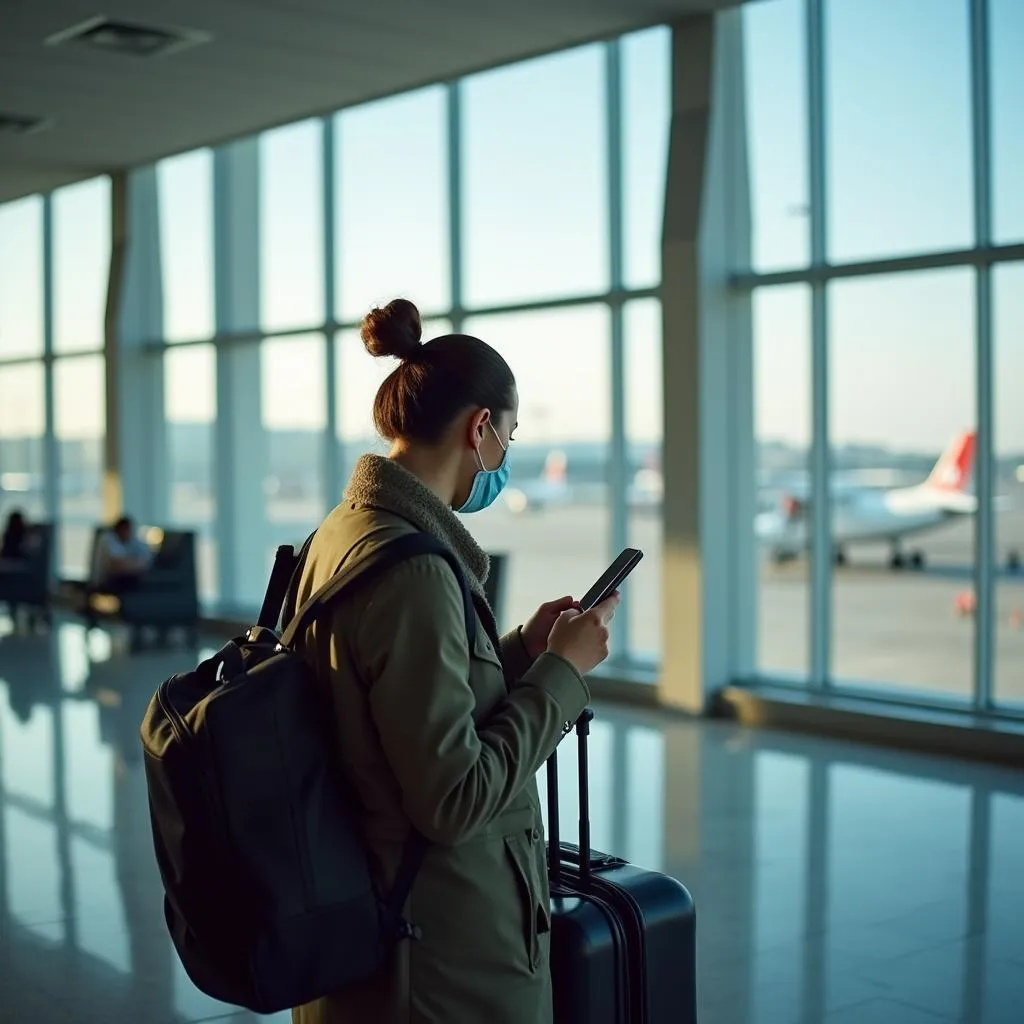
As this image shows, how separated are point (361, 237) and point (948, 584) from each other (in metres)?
5.44

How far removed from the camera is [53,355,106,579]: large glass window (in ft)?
49.7

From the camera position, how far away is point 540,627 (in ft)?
7.13

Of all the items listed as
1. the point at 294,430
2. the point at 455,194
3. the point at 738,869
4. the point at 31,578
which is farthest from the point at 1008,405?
the point at 31,578

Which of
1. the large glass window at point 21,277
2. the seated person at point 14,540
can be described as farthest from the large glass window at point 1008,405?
the large glass window at point 21,277

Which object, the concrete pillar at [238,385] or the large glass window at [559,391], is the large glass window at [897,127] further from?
the concrete pillar at [238,385]

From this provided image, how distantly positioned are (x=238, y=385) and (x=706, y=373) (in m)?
→ 5.88

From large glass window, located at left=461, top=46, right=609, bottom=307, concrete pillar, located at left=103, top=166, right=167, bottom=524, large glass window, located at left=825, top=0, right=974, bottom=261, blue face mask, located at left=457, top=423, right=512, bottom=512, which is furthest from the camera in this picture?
concrete pillar, located at left=103, top=166, right=167, bottom=524

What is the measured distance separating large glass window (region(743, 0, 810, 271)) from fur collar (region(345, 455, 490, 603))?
6885mm

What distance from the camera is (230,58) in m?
9.24

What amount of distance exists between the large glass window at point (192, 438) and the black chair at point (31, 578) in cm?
128

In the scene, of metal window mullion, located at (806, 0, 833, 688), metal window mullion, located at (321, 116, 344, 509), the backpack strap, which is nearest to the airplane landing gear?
metal window mullion, located at (806, 0, 833, 688)

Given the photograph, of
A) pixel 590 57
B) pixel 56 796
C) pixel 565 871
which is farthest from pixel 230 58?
pixel 565 871

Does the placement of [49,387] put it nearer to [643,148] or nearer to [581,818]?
[643,148]

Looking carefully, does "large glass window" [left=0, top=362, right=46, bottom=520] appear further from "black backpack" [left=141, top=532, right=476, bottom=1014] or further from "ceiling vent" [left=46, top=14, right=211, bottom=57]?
"black backpack" [left=141, top=532, right=476, bottom=1014]
